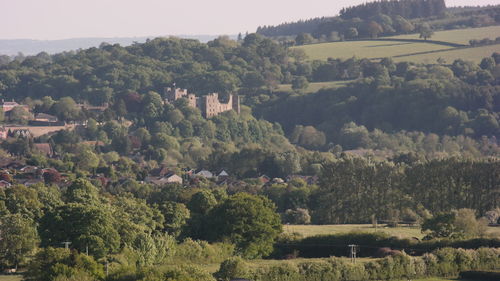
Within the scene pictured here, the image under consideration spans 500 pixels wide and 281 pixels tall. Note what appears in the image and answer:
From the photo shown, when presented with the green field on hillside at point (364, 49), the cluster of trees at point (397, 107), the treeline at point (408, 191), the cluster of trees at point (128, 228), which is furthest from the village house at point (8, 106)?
the cluster of trees at point (128, 228)

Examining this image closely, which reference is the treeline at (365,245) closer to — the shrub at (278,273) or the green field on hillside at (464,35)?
the shrub at (278,273)

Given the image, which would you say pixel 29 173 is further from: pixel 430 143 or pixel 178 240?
pixel 430 143

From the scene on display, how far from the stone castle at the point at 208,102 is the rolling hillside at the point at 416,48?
2371 centimetres

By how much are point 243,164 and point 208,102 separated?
148 ft

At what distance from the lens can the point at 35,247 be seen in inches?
2030

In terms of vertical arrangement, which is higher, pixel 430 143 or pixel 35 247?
pixel 35 247

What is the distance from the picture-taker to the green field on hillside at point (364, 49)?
163125mm

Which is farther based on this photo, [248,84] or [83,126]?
[248,84]

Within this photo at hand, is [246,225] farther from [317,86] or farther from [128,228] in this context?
[317,86]

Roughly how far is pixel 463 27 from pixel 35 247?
139162 millimetres

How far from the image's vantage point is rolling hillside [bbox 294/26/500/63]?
155m

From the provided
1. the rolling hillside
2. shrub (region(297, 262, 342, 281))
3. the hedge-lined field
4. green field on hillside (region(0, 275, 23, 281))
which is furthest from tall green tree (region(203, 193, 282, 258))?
the rolling hillside

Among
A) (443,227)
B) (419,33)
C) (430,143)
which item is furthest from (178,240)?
(419,33)

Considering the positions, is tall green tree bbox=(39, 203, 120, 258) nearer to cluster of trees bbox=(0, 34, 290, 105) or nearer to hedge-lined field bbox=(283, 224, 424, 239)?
hedge-lined field bbox=(283, 224, 424, 239)
